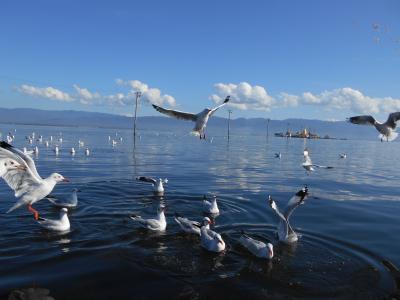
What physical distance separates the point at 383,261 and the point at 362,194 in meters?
12.5

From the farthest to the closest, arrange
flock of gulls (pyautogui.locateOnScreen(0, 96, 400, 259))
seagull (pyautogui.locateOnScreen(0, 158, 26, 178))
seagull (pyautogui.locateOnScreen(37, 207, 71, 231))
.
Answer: seagull (pyautogui.locateOnScreen(37, 207, 71, 231))
seagull (pyautogui.locateOnScreen(0, 158, 26, 178))
flock of gulls (pyautogui.locateOnScreen(0, 96, 400, 259))

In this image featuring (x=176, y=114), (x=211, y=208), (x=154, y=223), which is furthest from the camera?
(x=176, y=114)

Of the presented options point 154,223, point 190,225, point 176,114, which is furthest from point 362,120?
point 154,223

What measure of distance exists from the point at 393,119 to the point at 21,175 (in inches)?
513

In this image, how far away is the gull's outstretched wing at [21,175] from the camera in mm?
13190

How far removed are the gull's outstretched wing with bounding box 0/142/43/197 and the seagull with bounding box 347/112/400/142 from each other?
35.5ft

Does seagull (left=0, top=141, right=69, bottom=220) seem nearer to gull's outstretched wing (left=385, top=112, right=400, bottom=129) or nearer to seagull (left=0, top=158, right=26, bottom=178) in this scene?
seagull (left=0, top=158, right=26, bottom=178)

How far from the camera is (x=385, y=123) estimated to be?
52.9 feet

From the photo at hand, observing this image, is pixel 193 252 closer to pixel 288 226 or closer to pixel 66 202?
pixel 288 226

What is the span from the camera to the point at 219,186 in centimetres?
2491

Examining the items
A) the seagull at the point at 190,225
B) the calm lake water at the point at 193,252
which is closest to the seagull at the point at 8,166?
the calm lake water at the point at 193,252

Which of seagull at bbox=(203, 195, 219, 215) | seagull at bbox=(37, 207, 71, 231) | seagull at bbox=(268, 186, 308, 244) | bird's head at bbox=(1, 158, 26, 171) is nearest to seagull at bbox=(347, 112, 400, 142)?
seagull at bbox=(268, 186, 308, 244)

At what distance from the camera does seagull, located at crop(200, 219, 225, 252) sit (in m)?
12.3

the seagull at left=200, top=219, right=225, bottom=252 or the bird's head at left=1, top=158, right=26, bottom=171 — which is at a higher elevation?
the bird's head at left=1, top=158, right=26, bottom=171
